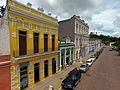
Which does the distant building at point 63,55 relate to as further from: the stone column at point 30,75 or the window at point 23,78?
the window at point 23,78

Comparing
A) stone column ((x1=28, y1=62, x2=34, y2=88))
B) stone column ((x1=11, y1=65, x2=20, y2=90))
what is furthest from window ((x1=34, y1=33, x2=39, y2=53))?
stone column ((x1=11, y1=65, x2=20, y2=90))

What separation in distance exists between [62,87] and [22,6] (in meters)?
10.1

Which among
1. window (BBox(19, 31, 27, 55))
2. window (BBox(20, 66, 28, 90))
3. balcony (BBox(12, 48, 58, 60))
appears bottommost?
window (BBox(20, 66, 28, 90))

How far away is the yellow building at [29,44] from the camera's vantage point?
1652 centimetres

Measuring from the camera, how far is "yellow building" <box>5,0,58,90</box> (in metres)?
16.5

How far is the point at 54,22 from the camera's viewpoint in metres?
26.4

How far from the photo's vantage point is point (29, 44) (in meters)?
19.6

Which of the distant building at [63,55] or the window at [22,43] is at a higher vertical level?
the window at [22,43]

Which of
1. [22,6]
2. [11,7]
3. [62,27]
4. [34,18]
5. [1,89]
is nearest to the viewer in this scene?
[1,89]

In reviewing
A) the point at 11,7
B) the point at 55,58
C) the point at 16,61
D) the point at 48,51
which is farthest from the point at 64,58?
the point at 11,7

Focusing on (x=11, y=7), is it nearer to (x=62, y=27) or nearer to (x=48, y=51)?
(x=48, y=51)

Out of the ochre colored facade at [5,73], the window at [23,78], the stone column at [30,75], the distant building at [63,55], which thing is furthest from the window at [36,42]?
the distant building at [63,55]

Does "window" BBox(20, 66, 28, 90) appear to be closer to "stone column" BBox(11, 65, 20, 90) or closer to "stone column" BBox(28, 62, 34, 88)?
"stone column" BBox(28, 62, 34, 88)

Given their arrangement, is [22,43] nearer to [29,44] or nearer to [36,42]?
[29,44]
